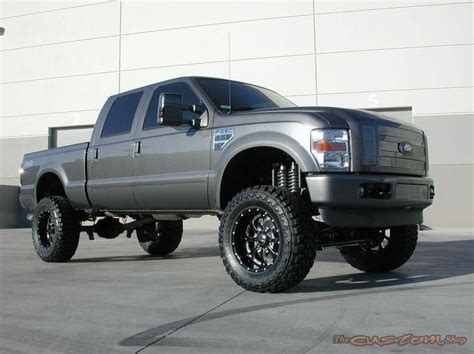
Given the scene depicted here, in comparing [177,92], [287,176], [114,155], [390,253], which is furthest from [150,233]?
[390,253]

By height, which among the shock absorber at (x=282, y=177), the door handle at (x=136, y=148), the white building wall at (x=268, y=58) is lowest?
the shock absorber at (x=282, y=177)

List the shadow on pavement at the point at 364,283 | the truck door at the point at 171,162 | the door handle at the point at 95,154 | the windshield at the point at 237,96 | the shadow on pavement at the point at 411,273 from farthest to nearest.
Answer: the door handle at the point at 95,154 → the windshield at the point at 237,96 → the truck door at the point at 171,162 → the shadow on pavement at the point at 411,273 → the shadow on pavement at the point at 364,283

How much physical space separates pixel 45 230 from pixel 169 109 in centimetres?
349

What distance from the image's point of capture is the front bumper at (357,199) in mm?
4223

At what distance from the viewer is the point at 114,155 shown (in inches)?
245

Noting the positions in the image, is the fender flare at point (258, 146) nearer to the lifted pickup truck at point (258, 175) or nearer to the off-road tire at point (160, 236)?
the lifted pickup truck at point (258, 175)

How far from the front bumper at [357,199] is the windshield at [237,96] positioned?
1.42 m

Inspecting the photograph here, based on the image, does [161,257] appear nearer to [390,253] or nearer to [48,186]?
[48,186]

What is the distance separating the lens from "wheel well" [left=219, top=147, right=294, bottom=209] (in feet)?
16.0

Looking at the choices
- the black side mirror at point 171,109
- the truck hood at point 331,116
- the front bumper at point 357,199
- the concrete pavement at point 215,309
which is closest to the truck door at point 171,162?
the black side mirror at point 171,109

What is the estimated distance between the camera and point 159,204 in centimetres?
571

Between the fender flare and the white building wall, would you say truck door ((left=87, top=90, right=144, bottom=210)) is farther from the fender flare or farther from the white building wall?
the white building wall

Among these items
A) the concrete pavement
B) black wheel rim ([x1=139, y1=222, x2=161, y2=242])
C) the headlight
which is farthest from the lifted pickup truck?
black wheel rim ([x1=139, y1=222, x2=161, y2=242])

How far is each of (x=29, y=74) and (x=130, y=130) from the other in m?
14.6
